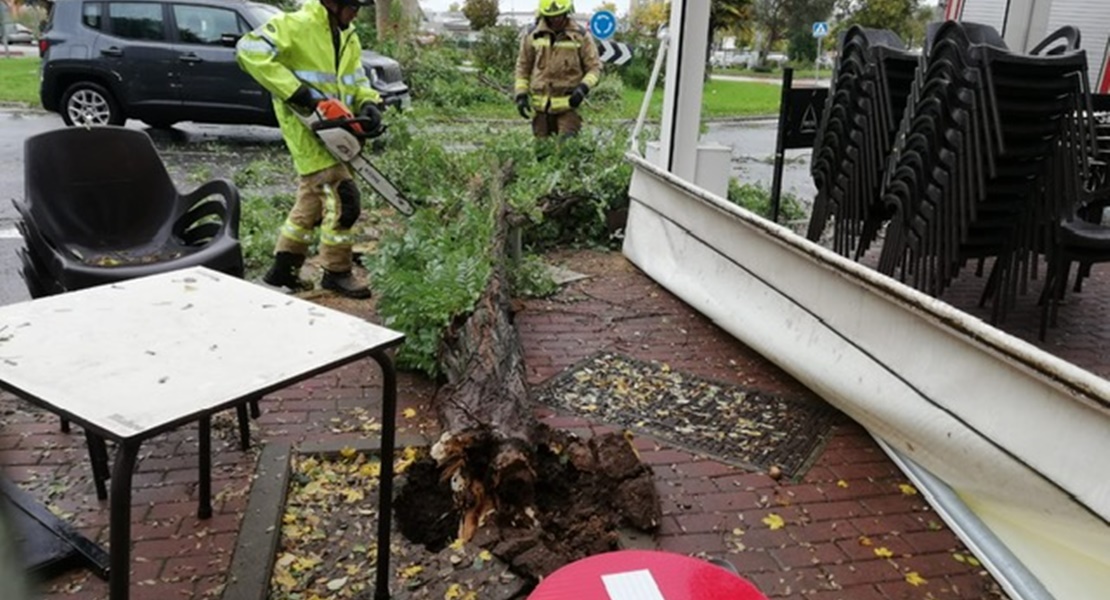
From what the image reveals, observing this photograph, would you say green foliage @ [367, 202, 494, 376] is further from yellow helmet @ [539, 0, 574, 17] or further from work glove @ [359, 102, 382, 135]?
yellow helmet @ [539, 0, 574, 17]

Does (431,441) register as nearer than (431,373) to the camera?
Yes

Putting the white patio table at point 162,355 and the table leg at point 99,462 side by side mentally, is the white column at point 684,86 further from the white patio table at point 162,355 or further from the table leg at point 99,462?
the table leg at point 99,462

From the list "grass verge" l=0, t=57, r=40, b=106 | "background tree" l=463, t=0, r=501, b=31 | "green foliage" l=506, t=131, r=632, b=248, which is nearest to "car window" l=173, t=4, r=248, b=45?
"green foliage" l=506, t=131, r=632, b=248

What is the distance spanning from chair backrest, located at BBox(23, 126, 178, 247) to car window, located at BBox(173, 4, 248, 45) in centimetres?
724

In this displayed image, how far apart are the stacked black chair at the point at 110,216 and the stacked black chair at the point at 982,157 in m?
3.47

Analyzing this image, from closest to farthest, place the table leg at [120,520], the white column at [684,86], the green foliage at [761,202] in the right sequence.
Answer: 1. the table leg at [120,520]
2. the white column at [684,86]
3. the green foliage at [761,202]

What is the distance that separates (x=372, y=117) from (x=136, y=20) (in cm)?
709

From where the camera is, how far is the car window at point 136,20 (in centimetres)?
1013

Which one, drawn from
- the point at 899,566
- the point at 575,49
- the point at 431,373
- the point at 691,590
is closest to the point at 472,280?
the point at 431,373

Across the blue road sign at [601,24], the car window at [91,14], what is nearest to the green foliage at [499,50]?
the car window at [91,14]

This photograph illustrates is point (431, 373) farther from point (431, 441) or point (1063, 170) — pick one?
point (1063, 170)

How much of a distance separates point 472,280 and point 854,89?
9.38 feet

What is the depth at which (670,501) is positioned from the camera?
3.11 metres

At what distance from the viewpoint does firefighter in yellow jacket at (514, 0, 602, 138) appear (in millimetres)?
7590
